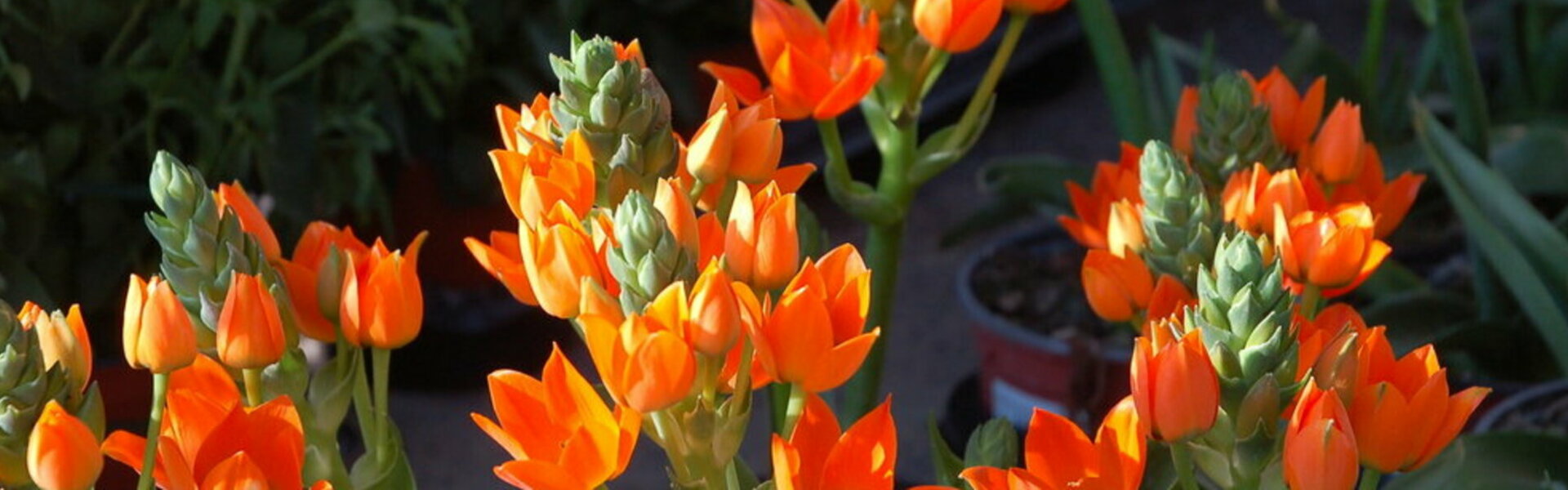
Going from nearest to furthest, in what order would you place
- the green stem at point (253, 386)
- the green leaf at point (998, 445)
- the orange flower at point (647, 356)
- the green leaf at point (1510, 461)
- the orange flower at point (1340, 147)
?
the orange flower at point (647, 356) < the green stem at point (253, 386) < the green leaf at point (998, 445) < the orange flower at point (1340, 147) < the green leaf at point (1510, 461)

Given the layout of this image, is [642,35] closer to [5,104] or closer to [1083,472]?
[5,104]

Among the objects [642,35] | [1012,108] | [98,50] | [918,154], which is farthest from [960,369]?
[918,154]

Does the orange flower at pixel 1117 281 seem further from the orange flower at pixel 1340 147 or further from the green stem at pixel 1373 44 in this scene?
the green stem at pixel 1373 44

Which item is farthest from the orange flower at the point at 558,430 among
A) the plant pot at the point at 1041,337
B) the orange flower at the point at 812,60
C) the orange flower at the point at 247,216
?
the plant pot at the point at 1041,337

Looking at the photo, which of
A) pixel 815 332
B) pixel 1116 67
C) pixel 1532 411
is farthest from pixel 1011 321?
pixel 815 332

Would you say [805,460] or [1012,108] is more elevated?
[805,460]

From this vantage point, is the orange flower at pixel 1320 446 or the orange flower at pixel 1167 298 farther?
the orange flower at pixel 1167 298

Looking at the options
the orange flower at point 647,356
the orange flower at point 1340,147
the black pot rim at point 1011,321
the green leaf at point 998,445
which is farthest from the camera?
the black pot rim at point 1011,321
